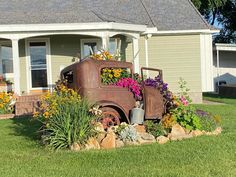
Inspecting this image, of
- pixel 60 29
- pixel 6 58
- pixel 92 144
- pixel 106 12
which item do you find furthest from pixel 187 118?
pixel 106 12

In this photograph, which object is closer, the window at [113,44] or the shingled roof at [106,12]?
the shingled roof at [106,12]

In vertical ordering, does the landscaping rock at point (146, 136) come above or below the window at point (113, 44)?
below

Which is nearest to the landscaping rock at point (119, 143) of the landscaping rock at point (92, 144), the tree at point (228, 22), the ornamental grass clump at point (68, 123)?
the landscaping rock at point (92, 144)

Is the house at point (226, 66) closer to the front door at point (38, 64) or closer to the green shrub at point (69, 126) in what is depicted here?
the front door at point (38, 64)

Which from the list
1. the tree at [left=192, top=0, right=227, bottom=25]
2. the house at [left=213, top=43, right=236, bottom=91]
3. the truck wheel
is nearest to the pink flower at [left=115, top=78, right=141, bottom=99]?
the truck wheel

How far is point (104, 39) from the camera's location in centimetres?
1683

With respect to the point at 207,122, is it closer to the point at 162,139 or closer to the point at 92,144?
the point at 162,139

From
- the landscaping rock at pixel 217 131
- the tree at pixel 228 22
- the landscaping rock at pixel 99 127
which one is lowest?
the landscaping rock at pixel 217 131

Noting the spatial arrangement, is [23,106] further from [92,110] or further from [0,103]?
[92,110]

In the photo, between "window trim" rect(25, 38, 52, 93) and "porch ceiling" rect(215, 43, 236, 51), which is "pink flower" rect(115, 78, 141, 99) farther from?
"porch ceiling" rect(215, 43, 236, 51)

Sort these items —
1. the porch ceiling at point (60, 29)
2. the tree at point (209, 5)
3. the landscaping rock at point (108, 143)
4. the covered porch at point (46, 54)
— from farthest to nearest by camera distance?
the tree at point (209, 5) < the covered porch at point (46, 54) < the porch ceiling at point (60, 29) < the landscaping rock at point (108, 143)

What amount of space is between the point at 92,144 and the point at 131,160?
1364 mm

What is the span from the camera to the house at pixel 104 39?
55.7 feet

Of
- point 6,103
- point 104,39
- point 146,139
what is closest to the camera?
point 146,139
